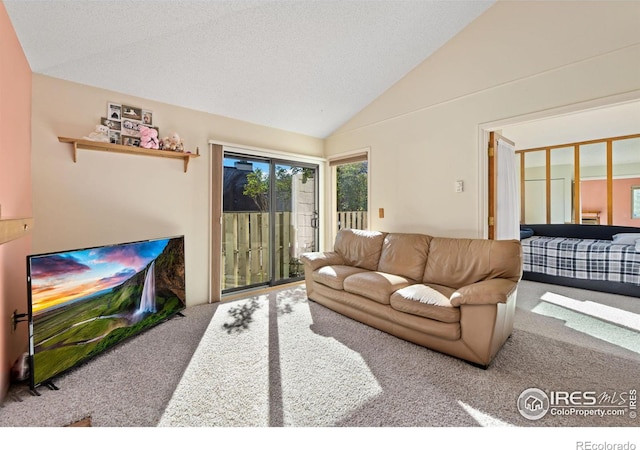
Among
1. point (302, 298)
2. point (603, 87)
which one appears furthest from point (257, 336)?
point (603, 87)

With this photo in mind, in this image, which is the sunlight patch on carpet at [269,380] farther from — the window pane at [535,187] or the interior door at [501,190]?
the window pane at [535,187]

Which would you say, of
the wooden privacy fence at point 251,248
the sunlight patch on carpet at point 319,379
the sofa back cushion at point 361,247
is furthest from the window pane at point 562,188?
the sunlight patch on carpet at point 319,379

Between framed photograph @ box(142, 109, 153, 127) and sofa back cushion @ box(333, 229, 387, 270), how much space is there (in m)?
2.63

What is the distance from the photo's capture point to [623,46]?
7.53ft

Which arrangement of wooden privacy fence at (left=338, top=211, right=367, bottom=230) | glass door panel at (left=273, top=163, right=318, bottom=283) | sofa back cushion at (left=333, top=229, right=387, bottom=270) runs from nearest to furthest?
sofa back cushion at (left=333, top=229, right=387, bottom=270) → glass door panel at (left=273, top=163, right=318, bottom=283) → wooden privacy fence at (left=338, top=211, right=367, bottom=230)

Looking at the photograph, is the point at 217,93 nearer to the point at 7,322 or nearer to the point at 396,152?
the point at 396,152

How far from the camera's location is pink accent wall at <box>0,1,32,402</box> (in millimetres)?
1729

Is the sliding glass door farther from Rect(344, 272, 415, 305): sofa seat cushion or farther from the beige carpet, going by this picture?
Rect(344, 272, 415, 305): sofa seat cushion

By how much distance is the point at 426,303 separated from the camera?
2283mm

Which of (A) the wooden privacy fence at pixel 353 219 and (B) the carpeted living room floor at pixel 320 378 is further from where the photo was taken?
(A) the wooden privacy fence at pixel 353 219

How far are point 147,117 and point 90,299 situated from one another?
1.99m

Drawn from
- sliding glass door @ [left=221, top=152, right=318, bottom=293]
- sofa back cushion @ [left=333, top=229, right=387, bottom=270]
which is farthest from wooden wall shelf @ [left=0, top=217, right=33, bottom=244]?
sofa back cushion @ [left=333, top=229, right=387, bottom=270]

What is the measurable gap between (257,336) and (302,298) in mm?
1181

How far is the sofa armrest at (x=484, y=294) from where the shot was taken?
195cm
